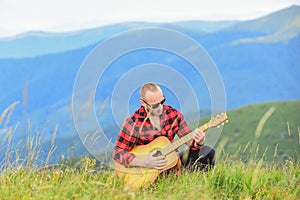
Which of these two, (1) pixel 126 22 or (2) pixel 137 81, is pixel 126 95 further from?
(1) pixel 126 22

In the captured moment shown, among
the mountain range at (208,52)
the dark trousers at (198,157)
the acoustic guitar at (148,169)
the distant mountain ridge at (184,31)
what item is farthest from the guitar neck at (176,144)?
the distant mountain ridge at (184,31)

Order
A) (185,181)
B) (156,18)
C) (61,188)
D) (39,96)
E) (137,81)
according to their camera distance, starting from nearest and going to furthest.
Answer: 1. (61,188)
2. (185,181)
3. (137,81)
4. (156,18)
5. (39,96)

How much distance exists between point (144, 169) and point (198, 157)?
0.29 meters

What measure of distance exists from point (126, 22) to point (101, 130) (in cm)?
270

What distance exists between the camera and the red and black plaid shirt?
2842 millimetres

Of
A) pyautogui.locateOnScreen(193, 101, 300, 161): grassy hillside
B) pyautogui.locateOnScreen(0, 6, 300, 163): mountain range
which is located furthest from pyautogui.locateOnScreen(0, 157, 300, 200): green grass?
pyautogui.locateOnScreen(0, 6, 300, 163): mountain range

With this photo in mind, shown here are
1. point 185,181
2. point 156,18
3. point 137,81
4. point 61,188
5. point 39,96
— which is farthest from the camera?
point 39,96

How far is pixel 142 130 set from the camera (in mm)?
2846

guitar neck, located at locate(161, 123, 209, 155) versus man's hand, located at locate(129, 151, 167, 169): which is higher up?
guitar neck, located at locate(161, 123, 209, 155)

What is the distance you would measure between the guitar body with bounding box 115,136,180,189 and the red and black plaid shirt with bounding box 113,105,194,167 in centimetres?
3

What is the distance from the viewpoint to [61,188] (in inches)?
96.1

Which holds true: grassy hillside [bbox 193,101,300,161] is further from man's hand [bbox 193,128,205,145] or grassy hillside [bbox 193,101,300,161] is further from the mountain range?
man's hand [bbox 193,128,205,145]

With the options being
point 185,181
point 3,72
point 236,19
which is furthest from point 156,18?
point 185,181

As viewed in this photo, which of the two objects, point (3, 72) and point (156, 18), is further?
point (3, 72)
